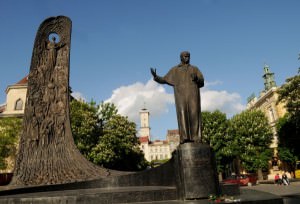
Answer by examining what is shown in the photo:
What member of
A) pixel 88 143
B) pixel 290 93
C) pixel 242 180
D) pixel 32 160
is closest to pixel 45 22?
pixel 32 160

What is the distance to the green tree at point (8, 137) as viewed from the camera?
26198mm

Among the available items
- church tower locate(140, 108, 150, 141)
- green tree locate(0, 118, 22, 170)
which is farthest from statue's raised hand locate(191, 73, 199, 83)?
church tower locate(140, 108, 150, 141)

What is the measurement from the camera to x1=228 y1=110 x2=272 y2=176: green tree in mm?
32250

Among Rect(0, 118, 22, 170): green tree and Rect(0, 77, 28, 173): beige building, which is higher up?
Rect(0, 77, 28, 173): beige building

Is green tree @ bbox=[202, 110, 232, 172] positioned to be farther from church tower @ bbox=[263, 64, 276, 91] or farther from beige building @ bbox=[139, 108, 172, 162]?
beige building @ bbox=[139, 108, 172, 162]

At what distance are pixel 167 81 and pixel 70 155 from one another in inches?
243

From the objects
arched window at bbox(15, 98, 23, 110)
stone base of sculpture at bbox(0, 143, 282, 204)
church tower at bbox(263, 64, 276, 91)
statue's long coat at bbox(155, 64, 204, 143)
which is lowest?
stone base of sculpture at bbox(0, 143, 282, 204)

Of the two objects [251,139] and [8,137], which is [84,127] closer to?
[8,137]

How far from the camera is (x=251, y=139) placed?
32.9m

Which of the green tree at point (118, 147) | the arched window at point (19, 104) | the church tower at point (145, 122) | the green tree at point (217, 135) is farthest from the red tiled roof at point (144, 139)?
the green tree at point (118, 147)

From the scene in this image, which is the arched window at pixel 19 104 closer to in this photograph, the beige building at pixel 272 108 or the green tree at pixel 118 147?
the green tree at pixel 118 147

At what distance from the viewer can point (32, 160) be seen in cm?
1055

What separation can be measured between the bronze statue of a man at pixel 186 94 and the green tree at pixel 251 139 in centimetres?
2732

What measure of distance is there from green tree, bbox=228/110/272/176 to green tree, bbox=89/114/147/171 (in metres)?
13.2
